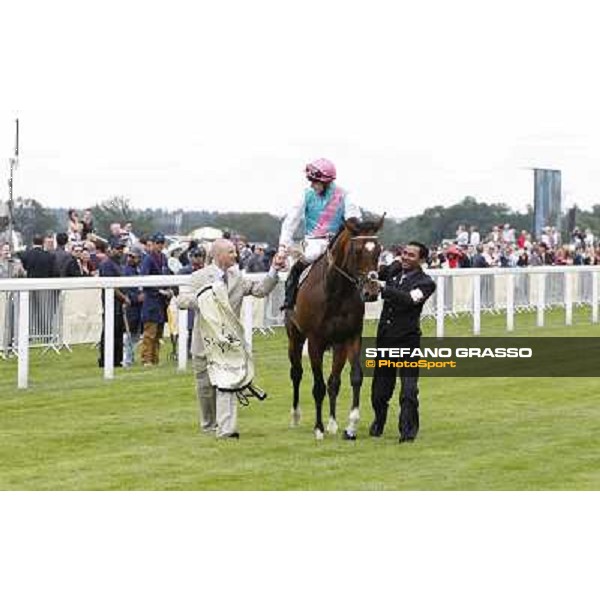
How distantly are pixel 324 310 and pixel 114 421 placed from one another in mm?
2421

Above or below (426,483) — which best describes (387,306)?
above

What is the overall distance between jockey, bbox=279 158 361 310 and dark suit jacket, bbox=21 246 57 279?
9.50 metres

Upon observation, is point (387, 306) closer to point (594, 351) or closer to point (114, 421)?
point (114, 421)

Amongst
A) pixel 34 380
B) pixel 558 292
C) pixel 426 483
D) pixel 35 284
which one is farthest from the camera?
pixel 558 292

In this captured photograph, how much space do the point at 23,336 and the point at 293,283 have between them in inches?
155

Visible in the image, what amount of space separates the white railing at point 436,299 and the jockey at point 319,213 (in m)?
4.19

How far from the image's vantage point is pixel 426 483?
10.2 meters

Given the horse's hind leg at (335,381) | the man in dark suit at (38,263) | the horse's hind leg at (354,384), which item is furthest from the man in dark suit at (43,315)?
the horse's hind leg at (354,384)

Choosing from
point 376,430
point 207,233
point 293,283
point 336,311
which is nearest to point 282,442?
point 376,430

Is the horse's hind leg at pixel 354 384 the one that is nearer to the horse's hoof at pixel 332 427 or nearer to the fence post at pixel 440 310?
the horse's hoof at pixel 332 427

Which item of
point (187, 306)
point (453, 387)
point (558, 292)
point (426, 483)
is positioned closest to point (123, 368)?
point (453, 387)

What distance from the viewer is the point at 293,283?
43.9ft

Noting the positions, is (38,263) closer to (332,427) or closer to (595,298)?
(332,427)

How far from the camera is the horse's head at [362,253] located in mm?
12023
